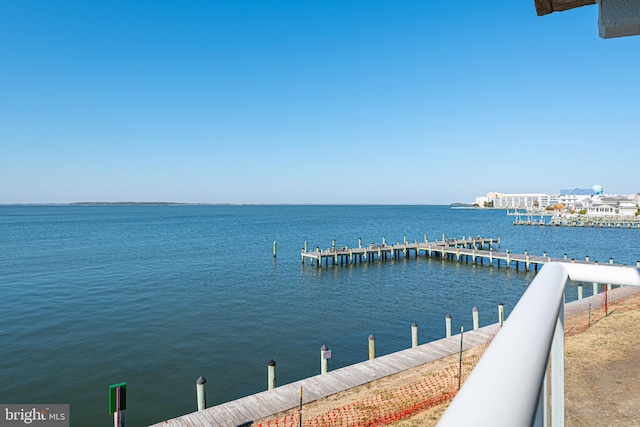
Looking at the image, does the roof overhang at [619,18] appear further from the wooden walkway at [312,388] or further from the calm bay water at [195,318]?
the calm bay water at [195,318]

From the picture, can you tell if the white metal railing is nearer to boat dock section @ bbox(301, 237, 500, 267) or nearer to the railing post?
the railing post

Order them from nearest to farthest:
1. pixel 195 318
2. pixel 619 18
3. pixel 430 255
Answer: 1. pixel 619 18
2. pixel 195 318
3. pixel 430 255

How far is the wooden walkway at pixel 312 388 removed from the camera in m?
12.3

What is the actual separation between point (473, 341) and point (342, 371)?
22.7ft

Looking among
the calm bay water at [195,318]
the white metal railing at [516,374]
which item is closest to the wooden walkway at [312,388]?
the calm bay water at [195,318]

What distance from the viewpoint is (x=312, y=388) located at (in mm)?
14047

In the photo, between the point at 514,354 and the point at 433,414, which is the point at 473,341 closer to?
the point at 433,414

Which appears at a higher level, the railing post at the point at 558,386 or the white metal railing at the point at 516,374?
the white metal railing at the point at 516,374

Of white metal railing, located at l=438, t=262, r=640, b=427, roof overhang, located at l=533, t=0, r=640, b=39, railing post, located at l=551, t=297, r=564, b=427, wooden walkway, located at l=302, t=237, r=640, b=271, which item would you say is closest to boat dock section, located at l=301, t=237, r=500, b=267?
wooden walkway, located at l=302, t=237, r=640, b=271

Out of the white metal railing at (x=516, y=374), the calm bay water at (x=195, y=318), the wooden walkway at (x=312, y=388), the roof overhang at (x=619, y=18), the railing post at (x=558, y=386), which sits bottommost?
the calm bay water at (x=195, y=318)

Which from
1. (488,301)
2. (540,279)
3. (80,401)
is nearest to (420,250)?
(488,301)

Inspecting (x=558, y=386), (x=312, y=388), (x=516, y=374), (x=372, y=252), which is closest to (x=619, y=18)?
(x=558, y=386)

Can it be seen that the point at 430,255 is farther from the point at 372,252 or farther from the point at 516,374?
the point at 516,374

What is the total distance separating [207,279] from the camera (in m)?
39.1
